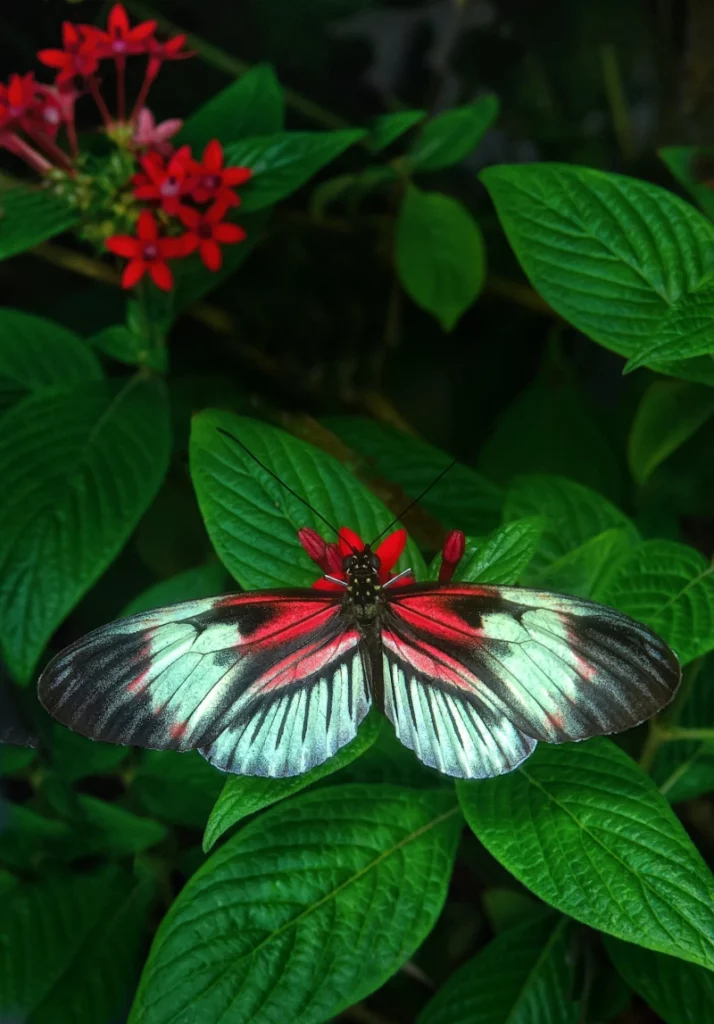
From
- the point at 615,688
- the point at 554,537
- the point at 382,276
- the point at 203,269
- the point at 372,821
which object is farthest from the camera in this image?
the point at 382,276

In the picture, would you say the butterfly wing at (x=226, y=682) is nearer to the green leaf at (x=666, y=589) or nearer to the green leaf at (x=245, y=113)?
the green leaf at (x=666, y=589)

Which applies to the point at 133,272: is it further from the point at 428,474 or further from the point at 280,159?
the point at 428,474

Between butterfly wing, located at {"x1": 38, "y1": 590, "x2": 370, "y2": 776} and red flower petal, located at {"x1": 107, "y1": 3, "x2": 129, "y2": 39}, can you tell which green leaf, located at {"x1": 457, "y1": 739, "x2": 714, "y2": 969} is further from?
red flower petal, located at {"x1": 107, "y1": 3, "x2": 129, "y2": 39}

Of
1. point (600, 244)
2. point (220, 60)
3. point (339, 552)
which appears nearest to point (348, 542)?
point (339, 552)

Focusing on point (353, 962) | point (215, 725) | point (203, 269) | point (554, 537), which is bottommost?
point (353, 962)

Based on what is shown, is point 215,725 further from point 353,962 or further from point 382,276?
point 382,276

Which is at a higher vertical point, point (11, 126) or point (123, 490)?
point (11, 126)

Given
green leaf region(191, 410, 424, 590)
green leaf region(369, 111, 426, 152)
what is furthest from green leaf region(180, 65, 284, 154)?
green leaf region(191, 410, 424, 590)

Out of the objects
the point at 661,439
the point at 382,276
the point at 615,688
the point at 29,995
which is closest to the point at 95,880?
the point at 29,995

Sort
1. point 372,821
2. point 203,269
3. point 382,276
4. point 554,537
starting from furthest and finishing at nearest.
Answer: point 382,276
point 203,269
point 554,537
point 372,821
